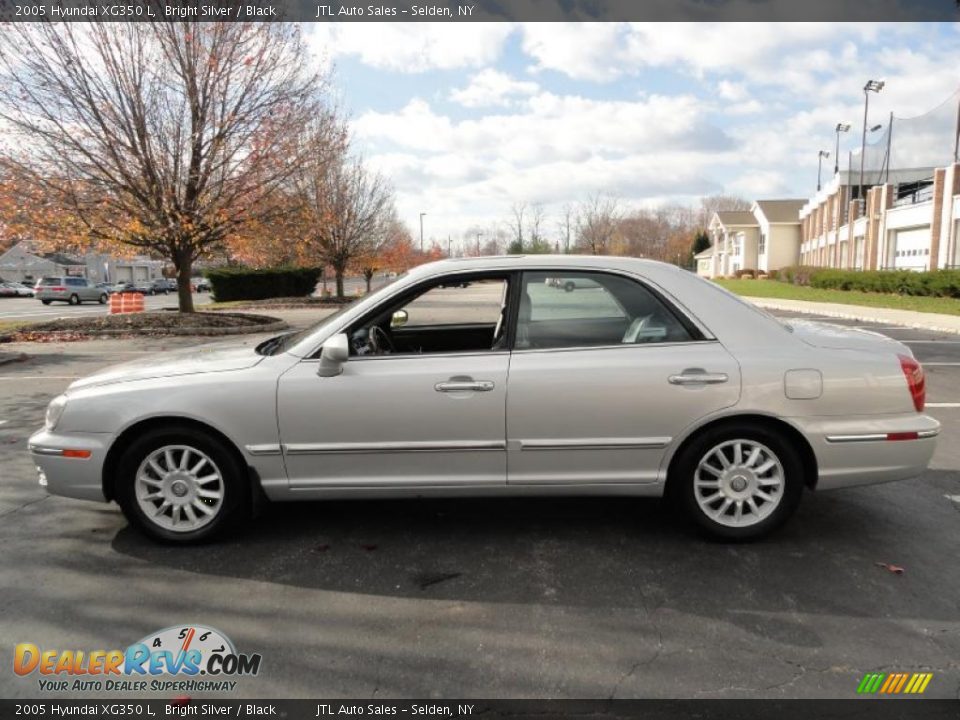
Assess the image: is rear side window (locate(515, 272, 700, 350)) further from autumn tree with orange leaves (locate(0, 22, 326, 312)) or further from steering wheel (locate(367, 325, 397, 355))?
autumn tree with orange leaves (locate(0, 22, 326, 312))

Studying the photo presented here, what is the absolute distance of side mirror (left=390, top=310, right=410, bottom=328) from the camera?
4.51 metres

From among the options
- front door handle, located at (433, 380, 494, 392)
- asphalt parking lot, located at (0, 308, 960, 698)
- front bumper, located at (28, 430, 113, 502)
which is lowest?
asphalt parking lot, located at (0, 308, 960, 698)

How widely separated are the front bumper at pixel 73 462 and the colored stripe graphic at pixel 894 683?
382cm

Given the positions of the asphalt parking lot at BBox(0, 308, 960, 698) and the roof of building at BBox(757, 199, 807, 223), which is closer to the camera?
the asphalt parking lot at BBox(0, 308, 960, 698)

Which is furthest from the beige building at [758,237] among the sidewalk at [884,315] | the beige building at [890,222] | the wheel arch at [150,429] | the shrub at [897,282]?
the wheel arch at [150,429]

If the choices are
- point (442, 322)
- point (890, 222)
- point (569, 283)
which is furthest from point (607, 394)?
point (890, 222)

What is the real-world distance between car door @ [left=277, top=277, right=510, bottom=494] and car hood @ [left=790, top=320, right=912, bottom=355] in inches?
70.5

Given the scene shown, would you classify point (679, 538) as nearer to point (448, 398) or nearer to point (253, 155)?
point (448, 398)

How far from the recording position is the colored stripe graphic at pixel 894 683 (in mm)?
2469

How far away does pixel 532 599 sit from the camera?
3.14m

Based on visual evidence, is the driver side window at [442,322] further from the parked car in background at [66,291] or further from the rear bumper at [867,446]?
the parked car in background at [66,291]

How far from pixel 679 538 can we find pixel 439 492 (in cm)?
144

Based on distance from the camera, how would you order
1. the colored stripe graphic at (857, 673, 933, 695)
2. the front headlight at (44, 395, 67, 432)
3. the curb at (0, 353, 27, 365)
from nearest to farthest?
the colored stripe graphic at (857, 673, 933, 695)
the front headlight at (44, 395, 67, 432)
the curb at (0, 353, 27, 365)

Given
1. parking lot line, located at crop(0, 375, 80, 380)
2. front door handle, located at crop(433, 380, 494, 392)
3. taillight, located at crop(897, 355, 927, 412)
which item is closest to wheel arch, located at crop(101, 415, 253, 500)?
front door handle, located at crop(433, 380, 494, 392)
